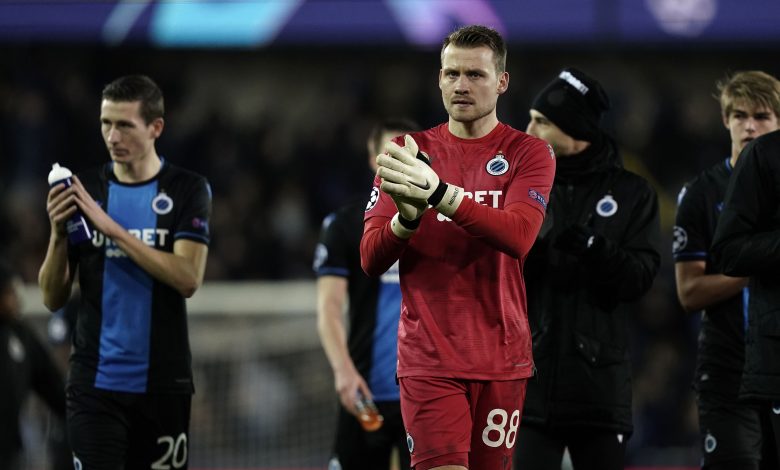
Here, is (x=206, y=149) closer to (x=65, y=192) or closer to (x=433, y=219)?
(x=65, y=192)

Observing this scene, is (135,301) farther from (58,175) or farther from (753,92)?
(753,92)

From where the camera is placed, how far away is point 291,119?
16516mm

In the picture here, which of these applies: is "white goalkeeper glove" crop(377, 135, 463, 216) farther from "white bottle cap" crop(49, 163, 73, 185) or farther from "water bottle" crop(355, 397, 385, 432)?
"water bottle" crop(355, 397, 385, 432)

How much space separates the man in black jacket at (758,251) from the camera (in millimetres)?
4754

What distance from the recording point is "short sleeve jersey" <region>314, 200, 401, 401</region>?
656cm

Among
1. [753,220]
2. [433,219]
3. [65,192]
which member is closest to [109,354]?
[65,192]

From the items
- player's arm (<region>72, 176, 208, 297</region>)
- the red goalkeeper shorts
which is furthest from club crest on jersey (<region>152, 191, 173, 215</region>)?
the red goalkeeper shorts

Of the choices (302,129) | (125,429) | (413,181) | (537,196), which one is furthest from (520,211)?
(302,129)

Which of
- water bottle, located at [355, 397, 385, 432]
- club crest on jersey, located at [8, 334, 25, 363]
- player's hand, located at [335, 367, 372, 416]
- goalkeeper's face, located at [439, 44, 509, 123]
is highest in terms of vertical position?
goalkeeper's face, located at [439, 44, 509, 123]

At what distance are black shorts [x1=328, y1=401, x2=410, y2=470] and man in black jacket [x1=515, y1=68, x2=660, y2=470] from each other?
1011 millimetres

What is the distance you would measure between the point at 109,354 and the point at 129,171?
2.82 ft

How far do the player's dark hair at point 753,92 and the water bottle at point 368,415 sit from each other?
2204 mm

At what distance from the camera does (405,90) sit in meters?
16.2

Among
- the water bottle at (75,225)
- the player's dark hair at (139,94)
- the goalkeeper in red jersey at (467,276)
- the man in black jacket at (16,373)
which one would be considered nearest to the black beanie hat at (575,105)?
the goalkeeper in red jersey at (467,276)
